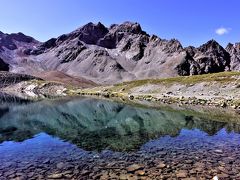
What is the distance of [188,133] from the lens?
39281mm

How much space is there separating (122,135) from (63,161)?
45.5 feet

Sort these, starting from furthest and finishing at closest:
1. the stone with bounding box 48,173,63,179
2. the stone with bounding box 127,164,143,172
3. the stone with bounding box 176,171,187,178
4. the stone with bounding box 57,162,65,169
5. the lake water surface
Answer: the stone with bounding box 57,162,65,169
the stone with bounding box 127,164,143,172
the lake water surface
the stone with bounding box 48,173,63,179
the stone with bounding box 176,171,187,178

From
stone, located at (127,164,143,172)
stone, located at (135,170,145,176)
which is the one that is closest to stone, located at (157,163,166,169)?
stone, located at (127,164,143,172)

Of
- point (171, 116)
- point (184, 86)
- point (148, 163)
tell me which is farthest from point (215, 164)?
point (184, 86)

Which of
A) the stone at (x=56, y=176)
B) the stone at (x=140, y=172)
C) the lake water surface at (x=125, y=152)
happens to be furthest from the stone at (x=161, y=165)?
the stone at (x=56, y=176)

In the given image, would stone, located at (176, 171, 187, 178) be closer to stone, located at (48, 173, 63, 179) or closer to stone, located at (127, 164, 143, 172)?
stone, located at (127, 164, 143, 172)

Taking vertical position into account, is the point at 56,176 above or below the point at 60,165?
below

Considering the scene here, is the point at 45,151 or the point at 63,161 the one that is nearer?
the point at 63,161

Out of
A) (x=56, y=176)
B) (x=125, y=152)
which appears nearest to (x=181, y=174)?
(x=125, y=152)

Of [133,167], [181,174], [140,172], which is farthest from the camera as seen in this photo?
[133,167]

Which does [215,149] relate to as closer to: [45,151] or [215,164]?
[215,164]

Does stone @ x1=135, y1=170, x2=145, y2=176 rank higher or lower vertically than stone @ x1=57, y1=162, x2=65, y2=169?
lower

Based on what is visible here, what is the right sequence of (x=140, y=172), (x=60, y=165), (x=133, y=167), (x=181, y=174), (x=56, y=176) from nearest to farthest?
(x=181, y=174)
(x=56, y=176)
(x=140, y=172)
(x=133, y=167)
(x=60, y=165)

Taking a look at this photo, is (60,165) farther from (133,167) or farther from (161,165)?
(161,165)
